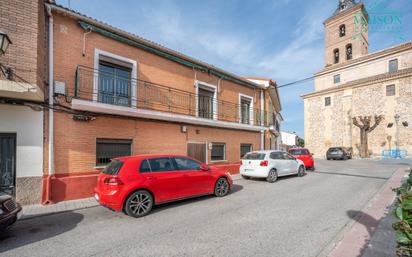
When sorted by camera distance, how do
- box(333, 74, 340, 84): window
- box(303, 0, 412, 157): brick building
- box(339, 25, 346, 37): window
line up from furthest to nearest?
1. box(333, 74, 340, 84): window
2. box(339, 25, 346, 37): window
3. box(303, 0, 412, 157): brick building

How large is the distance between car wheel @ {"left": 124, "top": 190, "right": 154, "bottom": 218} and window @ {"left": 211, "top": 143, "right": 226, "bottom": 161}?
6.33 metres

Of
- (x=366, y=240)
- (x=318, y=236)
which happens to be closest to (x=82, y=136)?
(x=318, y=236)

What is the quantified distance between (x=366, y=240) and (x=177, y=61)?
9.06 m

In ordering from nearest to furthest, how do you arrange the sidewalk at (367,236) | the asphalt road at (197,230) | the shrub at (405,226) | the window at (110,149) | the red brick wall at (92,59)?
the shrub at (405,226) → the sidewalk at (367,236) → the asphalt road at (197,230) → the red brick wall at (92,59) → the window at (110,149)

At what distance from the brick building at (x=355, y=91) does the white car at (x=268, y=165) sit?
19.3m

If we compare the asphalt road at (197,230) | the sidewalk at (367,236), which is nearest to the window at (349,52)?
the asphalt road at (197,230)

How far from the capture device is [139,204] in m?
5.30

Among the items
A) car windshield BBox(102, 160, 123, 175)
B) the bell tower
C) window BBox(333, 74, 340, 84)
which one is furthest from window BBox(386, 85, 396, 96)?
car windshield BBox(102, 160, 123, 175)

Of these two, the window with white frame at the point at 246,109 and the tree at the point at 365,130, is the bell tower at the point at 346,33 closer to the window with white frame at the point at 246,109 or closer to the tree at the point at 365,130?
the tree at the point at 365,130

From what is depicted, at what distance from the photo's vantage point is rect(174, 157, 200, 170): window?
6.32 metres

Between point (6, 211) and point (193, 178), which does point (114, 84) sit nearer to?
point (193, 178)

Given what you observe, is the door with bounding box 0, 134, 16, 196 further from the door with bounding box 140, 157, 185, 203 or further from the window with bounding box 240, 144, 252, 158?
the window with bounding box 240, 144, 252, 158

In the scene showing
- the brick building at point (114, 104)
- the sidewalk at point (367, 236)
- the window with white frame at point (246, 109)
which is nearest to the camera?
the sidewalk at point (367, 236)

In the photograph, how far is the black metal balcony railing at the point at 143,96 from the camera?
739 cm
